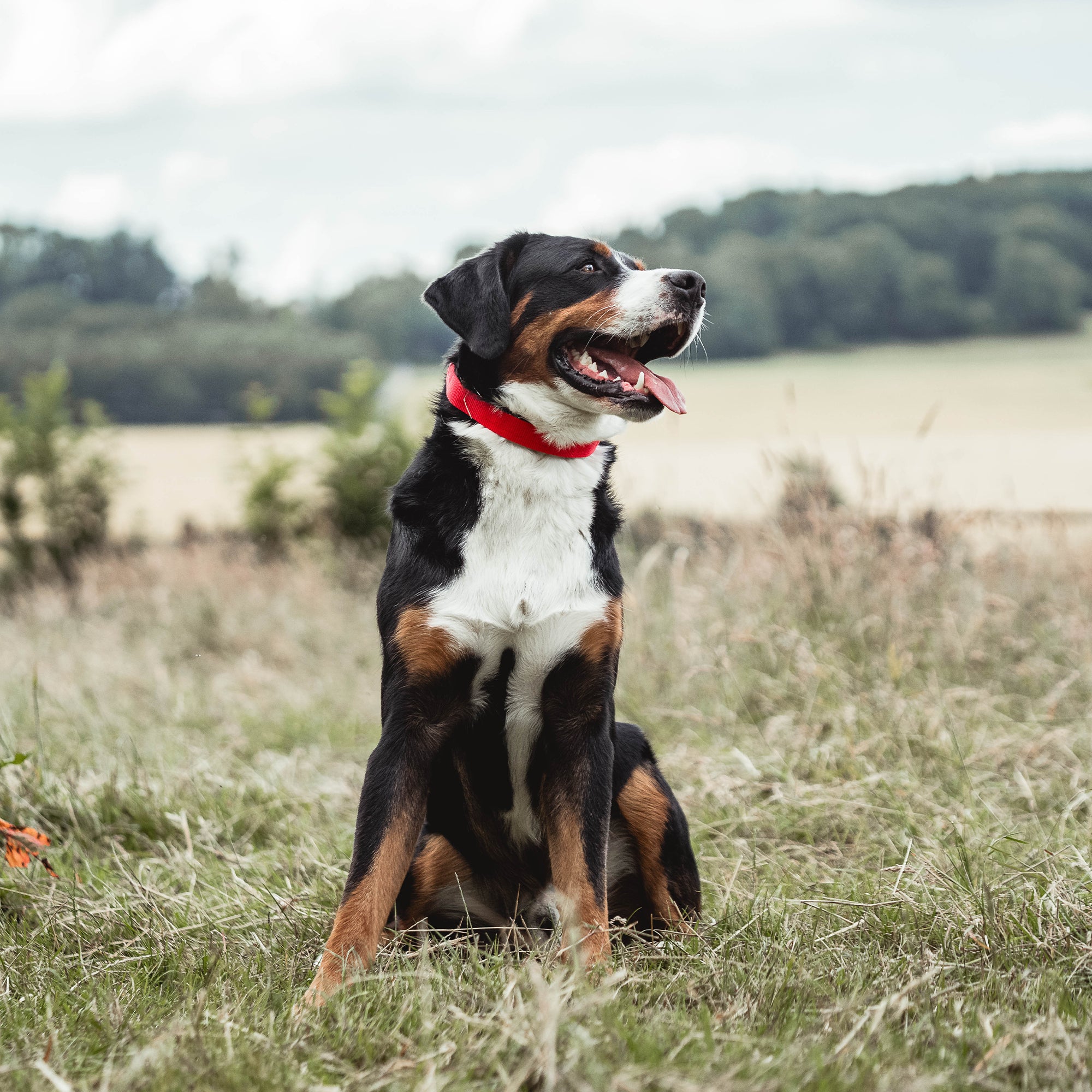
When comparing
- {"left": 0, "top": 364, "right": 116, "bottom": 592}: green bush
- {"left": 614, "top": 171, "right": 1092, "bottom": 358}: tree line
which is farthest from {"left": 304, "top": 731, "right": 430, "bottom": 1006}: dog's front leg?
{"left": 614, "top": 171, "right": 1092, "bottom": 358}: tree line

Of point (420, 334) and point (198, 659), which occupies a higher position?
point (420, 334)

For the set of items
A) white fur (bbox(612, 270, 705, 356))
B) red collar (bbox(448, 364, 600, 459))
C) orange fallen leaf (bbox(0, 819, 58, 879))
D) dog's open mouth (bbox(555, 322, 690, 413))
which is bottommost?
orange fallen leaf (bbox(0, 819, 58, 879))

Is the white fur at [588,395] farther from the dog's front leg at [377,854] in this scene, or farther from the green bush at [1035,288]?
the green bush at [1035,288]

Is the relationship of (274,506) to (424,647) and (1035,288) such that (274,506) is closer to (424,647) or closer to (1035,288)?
(424,647)

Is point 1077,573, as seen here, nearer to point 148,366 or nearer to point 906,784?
point 906,784

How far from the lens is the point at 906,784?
143 inches

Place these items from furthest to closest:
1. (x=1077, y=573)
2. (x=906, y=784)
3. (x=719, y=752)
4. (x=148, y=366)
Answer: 1. (x=148, y=366)
2. (x=1077, y=573)
3. (x=719, y=752)
4. (x=906, y=784)

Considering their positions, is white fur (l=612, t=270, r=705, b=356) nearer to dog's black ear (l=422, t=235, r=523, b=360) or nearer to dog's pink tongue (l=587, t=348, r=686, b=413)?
dog's pink tongue (l=587, t=348, r=686, b=413)

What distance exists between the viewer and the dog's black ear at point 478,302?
2.60 meters

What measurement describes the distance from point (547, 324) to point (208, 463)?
41.2 feet

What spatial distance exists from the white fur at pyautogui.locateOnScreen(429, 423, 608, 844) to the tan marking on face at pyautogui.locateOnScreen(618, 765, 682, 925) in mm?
243

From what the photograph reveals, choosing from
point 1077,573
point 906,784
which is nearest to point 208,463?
point 1077,573

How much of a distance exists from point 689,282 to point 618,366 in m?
0.27

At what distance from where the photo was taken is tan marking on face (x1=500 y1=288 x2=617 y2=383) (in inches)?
103
